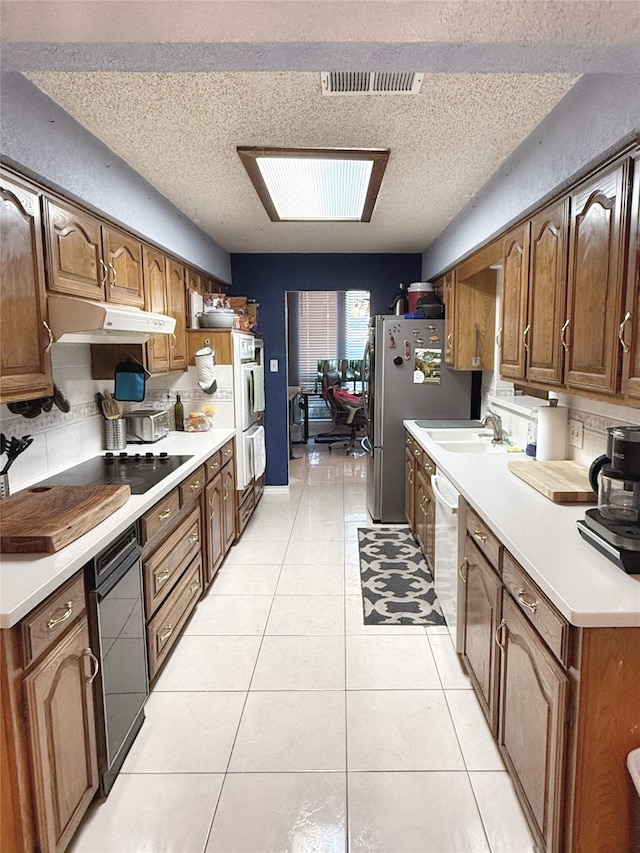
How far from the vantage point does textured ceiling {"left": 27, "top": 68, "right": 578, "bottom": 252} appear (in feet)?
5.79

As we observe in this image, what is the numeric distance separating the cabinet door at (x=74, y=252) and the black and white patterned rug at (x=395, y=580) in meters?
2.17

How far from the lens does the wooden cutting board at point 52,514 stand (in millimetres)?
1511

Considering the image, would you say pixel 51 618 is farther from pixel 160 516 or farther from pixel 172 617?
pixel 172 617

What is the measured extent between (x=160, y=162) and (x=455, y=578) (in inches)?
96.8

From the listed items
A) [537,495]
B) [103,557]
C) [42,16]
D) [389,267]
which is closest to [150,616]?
[103,557]

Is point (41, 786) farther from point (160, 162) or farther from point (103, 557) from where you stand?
point (160, 162)

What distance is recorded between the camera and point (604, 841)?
49.8 inches

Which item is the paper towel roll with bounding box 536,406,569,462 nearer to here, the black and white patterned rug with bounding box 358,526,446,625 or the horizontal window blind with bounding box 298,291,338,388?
the black and white patterned rug with bounding box 358,526,446,625

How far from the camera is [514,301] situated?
255cm

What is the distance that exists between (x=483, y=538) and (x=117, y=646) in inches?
53.6

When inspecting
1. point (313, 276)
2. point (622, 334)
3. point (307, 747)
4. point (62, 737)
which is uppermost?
point (313, 276)

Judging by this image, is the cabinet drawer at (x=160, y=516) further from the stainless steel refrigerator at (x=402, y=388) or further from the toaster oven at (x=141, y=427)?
the stainless steel refrigerator at (x=402, y=388)

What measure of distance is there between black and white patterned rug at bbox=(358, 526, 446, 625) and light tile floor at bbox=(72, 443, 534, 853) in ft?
0.38

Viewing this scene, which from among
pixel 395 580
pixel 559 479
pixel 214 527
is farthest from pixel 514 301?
pixel 214 527
